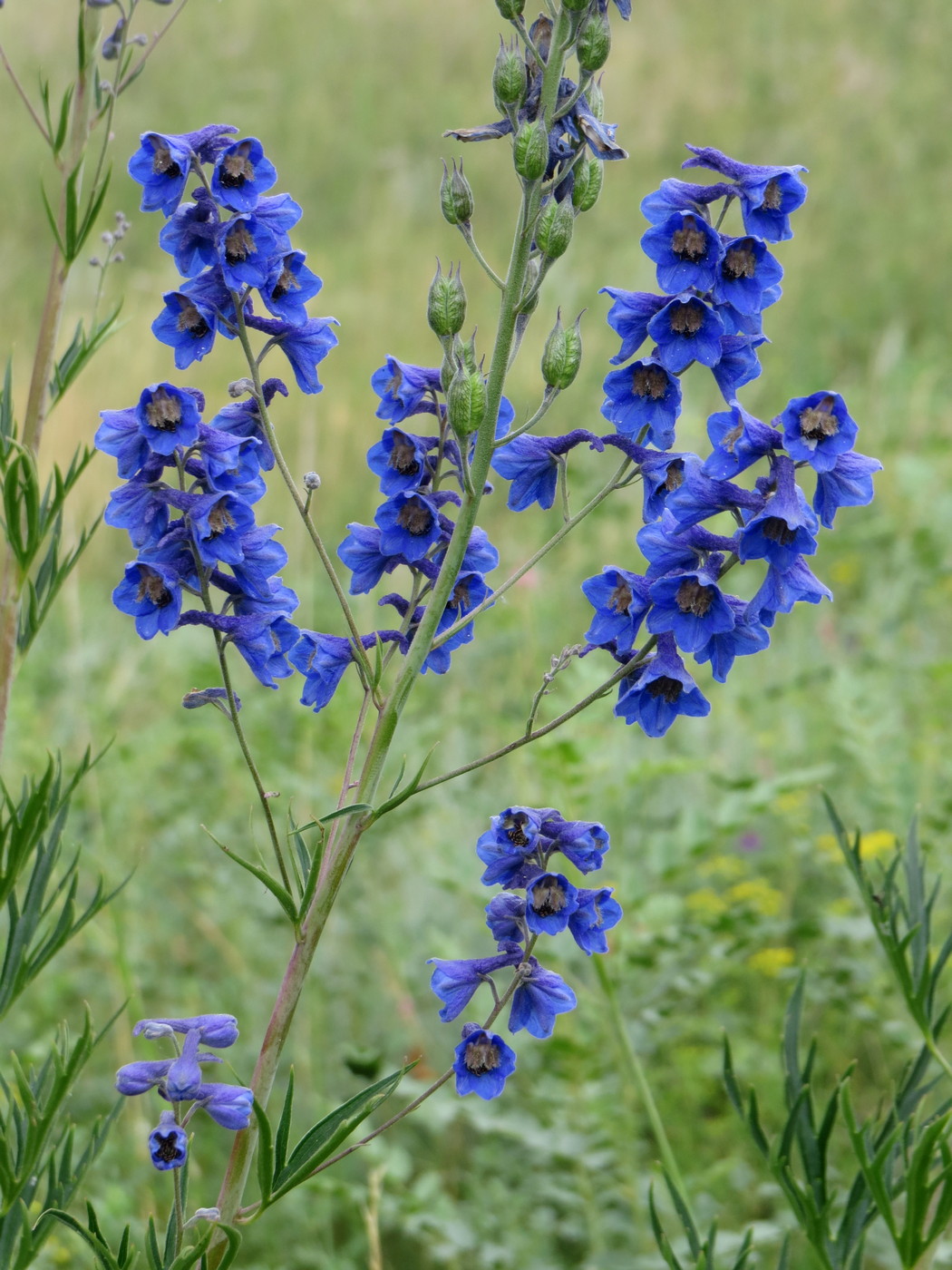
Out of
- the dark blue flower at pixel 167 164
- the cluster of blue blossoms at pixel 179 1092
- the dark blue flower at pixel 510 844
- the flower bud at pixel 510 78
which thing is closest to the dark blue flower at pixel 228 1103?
the cluster of blue blossoms at pixel 179 1092

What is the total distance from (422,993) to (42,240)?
10269 mm

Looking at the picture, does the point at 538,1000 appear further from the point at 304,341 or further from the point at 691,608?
the point at 304,341

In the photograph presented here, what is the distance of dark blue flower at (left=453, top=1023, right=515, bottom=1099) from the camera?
1.35 m

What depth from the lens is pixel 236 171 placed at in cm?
130

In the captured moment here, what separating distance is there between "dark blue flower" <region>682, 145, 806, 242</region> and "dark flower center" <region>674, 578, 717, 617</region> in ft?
1.20

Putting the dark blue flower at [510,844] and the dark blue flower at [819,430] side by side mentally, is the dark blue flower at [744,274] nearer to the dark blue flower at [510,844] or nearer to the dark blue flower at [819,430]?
the dark blue flower at [819,430]

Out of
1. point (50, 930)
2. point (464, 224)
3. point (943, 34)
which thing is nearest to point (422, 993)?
point (50, 930)

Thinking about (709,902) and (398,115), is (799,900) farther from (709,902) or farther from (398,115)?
(398,115)

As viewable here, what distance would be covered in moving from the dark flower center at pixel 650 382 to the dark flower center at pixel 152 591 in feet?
1.74

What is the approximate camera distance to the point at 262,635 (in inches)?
52.8

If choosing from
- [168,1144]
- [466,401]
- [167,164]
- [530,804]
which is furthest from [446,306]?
[530,804]

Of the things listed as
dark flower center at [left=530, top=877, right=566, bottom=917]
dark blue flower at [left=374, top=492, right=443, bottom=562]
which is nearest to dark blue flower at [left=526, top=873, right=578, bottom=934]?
dark flower center at [left=530, top=877, right=566, bottom=917]

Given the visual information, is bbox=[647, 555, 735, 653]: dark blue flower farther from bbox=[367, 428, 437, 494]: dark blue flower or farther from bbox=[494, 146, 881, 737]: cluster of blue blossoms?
bbox=[367, 428, 437, 494]: dark blue flower

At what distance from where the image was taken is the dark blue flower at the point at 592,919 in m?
1.34
